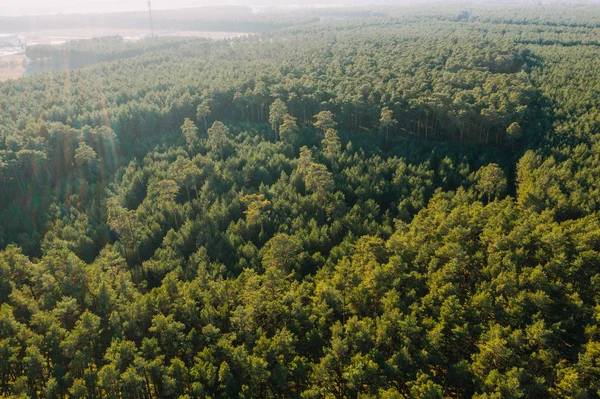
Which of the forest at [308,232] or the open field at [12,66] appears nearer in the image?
the forest at [308,232]

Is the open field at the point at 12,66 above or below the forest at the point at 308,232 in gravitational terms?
above

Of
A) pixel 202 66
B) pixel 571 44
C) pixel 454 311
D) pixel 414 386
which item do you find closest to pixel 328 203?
pixel 454 311

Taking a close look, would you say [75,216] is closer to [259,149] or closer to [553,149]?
[259,149]

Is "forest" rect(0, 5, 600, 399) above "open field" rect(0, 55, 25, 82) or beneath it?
beneath

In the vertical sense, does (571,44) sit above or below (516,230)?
above

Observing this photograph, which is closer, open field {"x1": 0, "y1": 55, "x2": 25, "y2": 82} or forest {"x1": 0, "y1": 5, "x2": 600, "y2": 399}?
forest {"x1": 0, "y1": 5, "x2": 600, "y2": 399}
